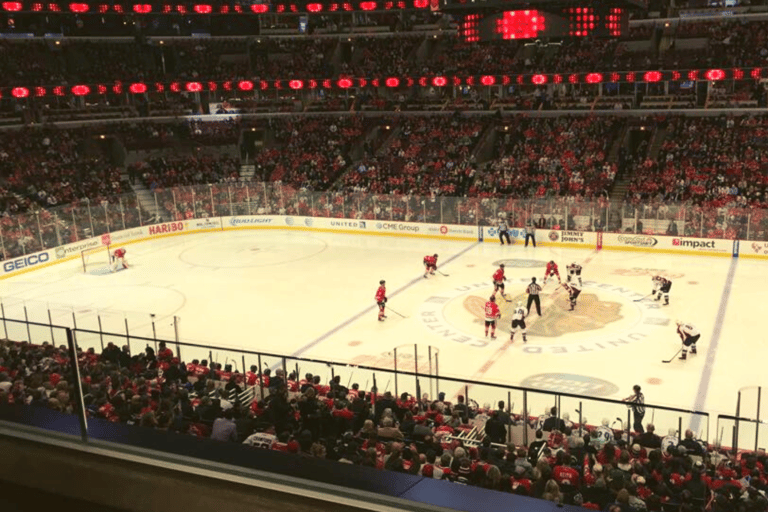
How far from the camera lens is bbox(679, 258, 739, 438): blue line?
1498cm

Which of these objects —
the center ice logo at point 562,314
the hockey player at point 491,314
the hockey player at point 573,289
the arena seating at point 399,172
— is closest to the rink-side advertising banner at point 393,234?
the arena seating at point 399,172

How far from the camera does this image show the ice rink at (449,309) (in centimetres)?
1709

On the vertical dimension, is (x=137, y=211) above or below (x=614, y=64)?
below

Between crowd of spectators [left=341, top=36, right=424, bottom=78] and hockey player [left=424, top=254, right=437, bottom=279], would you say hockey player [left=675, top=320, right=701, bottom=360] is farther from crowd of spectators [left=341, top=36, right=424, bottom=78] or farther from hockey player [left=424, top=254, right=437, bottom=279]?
crowd of spectators [left=341, top=36, right=424, bottom=78]

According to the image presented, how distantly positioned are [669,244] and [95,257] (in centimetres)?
2374

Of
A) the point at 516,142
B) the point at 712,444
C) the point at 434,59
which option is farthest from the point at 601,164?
the point at 712,444

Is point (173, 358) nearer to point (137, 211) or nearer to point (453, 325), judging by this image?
point (453, 325)

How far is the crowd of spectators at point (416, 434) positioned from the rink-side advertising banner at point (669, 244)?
62.8 feet

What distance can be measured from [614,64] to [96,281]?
1142 inches

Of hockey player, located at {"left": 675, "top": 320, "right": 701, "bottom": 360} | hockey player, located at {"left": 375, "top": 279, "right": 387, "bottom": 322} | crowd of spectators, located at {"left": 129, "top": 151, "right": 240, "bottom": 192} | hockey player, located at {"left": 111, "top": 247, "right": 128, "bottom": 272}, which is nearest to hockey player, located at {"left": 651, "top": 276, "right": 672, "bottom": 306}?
hockey player, located at {"left": 675, "top": 320, "right": 701, "bottom": 360}

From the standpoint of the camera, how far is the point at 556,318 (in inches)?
854

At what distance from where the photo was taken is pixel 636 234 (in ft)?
97.2

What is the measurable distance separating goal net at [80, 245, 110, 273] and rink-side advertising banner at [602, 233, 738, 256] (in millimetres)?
20537

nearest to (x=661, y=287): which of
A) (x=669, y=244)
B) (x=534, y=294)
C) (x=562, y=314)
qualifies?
(x=562, y=314)
